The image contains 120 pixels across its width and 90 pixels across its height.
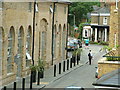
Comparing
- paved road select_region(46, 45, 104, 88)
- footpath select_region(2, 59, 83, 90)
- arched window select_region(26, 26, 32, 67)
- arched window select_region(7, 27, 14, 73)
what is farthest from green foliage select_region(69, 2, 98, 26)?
arched window select_region(7, 27, 14, 73)

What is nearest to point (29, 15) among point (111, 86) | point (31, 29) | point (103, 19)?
point (31, 29)

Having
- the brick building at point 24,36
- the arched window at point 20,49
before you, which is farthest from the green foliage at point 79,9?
the arched window at point 20,49

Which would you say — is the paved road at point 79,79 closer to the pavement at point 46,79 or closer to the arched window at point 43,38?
the pavement at point 46,79

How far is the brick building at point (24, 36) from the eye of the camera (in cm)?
2755

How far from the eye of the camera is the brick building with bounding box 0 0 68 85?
27552 mm

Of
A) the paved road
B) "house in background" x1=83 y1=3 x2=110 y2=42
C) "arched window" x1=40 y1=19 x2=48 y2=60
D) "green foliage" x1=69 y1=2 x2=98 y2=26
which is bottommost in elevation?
the paved road

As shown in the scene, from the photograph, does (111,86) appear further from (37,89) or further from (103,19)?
(103,19)

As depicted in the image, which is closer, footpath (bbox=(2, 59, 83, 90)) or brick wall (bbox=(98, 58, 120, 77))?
brick wall (bbox=(98, 58, 120, 77))

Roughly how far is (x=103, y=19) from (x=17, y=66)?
157 feet

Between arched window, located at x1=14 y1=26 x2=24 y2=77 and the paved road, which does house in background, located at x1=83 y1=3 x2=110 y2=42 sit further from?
arched window, located at x1=14 y1=26 x2=24 y2=77

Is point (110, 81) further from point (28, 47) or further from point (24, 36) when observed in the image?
point (28, 47)

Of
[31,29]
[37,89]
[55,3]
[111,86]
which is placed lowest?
[37,89]

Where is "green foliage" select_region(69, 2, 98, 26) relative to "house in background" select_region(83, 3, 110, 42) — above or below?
above

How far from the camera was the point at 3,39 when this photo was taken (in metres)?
27.4
